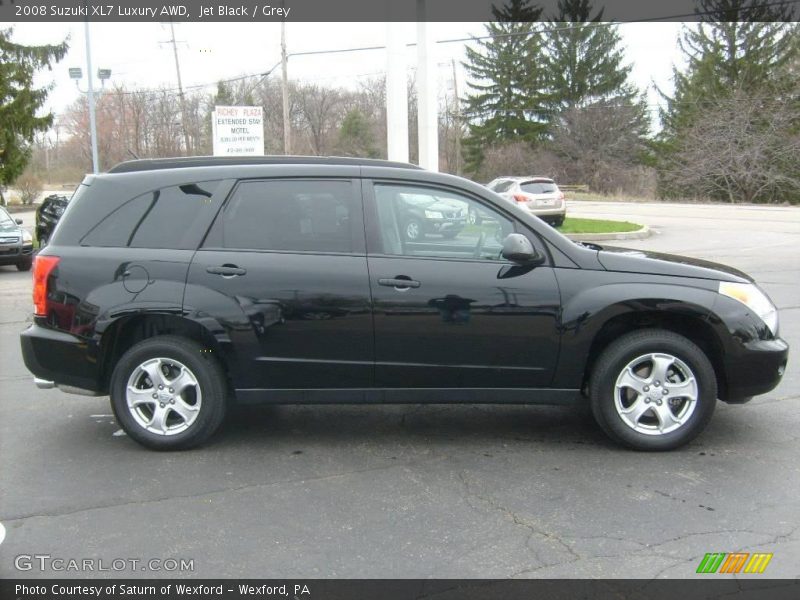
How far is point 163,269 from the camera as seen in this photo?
15.6 feet

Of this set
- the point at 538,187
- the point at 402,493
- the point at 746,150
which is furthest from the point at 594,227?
the point at 746,150

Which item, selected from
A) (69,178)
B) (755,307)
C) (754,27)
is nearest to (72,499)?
(755,307)

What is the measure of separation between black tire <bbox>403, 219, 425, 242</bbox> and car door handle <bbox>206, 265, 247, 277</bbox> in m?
1.03

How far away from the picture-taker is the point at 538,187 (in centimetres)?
2475

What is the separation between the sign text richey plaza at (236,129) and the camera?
22672 millimetres

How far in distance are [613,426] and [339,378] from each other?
1715 millimetres

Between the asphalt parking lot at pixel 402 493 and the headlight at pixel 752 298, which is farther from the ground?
the headlight at pixel 752 298

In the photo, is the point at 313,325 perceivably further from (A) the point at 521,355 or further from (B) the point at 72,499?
(B) the point at 72,499

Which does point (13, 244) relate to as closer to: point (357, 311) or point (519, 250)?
point (357, 311)

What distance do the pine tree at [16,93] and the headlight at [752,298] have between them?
3612 cm

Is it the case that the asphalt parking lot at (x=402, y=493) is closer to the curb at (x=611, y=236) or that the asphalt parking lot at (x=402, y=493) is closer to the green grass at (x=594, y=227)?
the curb at (x=611, y=236)
